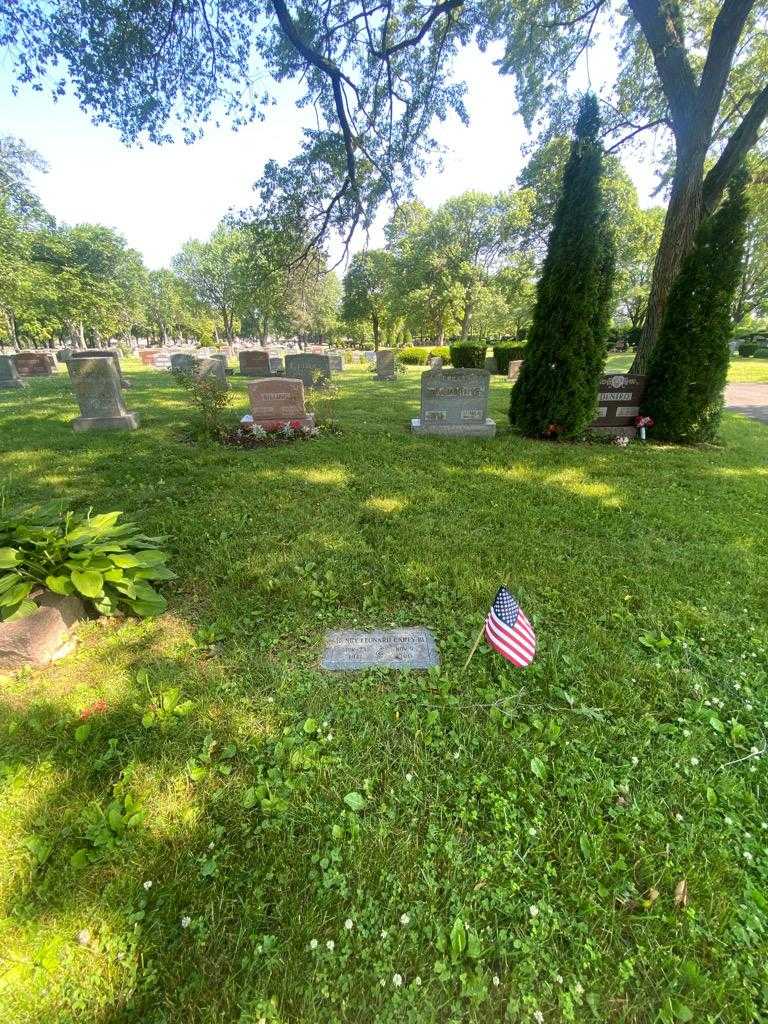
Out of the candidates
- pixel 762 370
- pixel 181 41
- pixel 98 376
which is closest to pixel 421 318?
pixel 762 370

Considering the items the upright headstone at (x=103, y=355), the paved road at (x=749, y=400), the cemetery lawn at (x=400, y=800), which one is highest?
the upright headstone at (x=103, y=355)

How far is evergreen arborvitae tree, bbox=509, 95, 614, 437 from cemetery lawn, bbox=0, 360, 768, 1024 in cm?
389

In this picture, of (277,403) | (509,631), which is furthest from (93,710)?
(277,403)

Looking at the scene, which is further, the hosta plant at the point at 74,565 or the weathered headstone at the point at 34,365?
the weathered headstone at the point at 34,365

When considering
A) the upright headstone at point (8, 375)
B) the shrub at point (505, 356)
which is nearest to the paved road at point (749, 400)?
the shrub at point (505, 356)

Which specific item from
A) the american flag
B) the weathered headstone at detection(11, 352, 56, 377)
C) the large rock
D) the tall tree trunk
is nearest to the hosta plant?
the large rock

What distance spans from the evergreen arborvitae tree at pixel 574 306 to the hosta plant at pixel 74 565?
20.9 ft

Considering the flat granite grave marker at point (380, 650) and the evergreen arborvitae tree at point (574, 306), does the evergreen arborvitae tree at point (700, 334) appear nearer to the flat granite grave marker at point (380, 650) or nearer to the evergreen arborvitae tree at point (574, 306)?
the evergreen arborvitae tree at point (574, 306)

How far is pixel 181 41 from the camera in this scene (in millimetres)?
7215

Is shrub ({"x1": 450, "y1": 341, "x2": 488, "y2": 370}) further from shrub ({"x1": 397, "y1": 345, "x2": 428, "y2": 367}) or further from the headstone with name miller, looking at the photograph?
the headstone with name miller

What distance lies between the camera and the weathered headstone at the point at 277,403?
287 inches

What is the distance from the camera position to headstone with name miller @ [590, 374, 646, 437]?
23.3 ft

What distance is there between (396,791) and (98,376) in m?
9.00

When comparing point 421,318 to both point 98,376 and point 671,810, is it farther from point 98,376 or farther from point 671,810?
point 671,810
